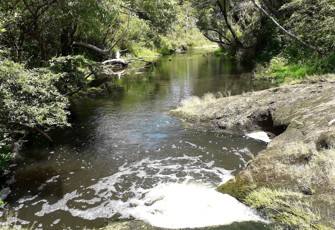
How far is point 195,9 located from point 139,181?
3519 centimetres

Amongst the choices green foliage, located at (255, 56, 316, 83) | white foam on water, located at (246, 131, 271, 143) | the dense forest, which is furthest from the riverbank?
Answer: the dense forest

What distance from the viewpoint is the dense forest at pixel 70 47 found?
36.6ft

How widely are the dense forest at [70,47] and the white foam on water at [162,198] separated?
10.3 feet

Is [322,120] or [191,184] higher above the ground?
[322,120]

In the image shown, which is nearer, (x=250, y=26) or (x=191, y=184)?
(x=191, y=184)

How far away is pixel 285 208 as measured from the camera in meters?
7.20

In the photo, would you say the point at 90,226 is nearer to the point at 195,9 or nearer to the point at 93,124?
the point at 93,124

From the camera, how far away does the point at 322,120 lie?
36.2 ft

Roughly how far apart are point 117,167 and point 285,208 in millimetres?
6457

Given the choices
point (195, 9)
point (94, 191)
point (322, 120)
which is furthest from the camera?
point (195, 9)

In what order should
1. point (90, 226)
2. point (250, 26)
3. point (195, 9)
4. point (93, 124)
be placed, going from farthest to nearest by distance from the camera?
point (195, 9) → point (250, 26) → point (93, 124) → point (90, 226)

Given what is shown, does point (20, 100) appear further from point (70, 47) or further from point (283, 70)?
point (283, 70)

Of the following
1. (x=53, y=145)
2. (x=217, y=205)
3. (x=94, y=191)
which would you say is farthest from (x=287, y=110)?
(x=53, y=145)

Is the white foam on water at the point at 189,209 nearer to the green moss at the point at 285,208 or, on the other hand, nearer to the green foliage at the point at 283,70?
the green moss at the point at 285,208
